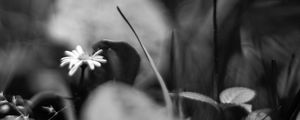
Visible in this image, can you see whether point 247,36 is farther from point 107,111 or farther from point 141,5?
point 107,111

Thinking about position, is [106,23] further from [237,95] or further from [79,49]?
[237,95]

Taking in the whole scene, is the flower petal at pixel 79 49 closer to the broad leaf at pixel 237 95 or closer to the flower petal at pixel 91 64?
the flower petal at pixel 91 64

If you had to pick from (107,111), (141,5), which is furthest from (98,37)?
(107,111)

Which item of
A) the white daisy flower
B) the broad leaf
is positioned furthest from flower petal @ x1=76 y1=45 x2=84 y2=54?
the broad leaf

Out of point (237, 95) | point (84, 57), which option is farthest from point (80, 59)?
point (237, 95)

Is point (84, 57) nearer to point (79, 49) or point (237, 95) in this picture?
point (79, 49)

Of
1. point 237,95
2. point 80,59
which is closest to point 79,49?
point 80,59

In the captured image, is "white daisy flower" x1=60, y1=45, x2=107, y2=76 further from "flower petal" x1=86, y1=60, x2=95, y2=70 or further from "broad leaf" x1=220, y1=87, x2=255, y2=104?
"broad leaf" x1=220, y1=87, x2=255, y2=104
